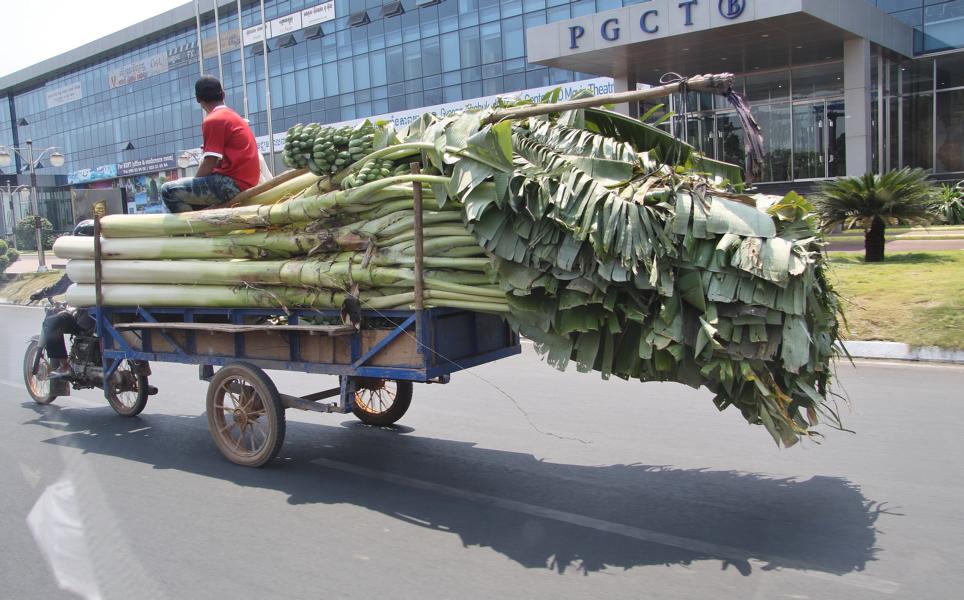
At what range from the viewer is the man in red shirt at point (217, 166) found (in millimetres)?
6234

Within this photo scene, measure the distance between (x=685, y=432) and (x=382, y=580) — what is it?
3.23 m

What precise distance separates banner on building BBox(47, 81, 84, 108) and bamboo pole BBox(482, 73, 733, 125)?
70737 mm

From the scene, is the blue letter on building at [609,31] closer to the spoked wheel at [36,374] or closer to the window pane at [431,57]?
the window pane at [431,57]

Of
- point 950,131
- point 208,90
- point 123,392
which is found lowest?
point 123,392

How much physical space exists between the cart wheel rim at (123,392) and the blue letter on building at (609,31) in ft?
62.7

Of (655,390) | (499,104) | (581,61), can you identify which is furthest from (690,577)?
(581,61)

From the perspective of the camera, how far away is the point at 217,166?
20.6 ft

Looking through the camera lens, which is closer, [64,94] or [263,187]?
[263,187]

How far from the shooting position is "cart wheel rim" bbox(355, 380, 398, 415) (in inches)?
273

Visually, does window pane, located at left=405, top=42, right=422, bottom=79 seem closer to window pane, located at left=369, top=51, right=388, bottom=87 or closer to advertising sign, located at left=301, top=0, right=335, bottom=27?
window pane, located at left=369, top=51, right=388, bottom=87

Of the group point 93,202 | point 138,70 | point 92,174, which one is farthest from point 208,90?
point 92,174

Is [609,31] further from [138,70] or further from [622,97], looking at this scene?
[138,70]

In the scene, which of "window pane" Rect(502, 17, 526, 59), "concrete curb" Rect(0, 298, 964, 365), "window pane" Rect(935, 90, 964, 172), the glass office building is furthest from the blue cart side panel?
"window pane" Rect(502, 17, 526, 59)

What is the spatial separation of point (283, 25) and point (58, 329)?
144 ft
